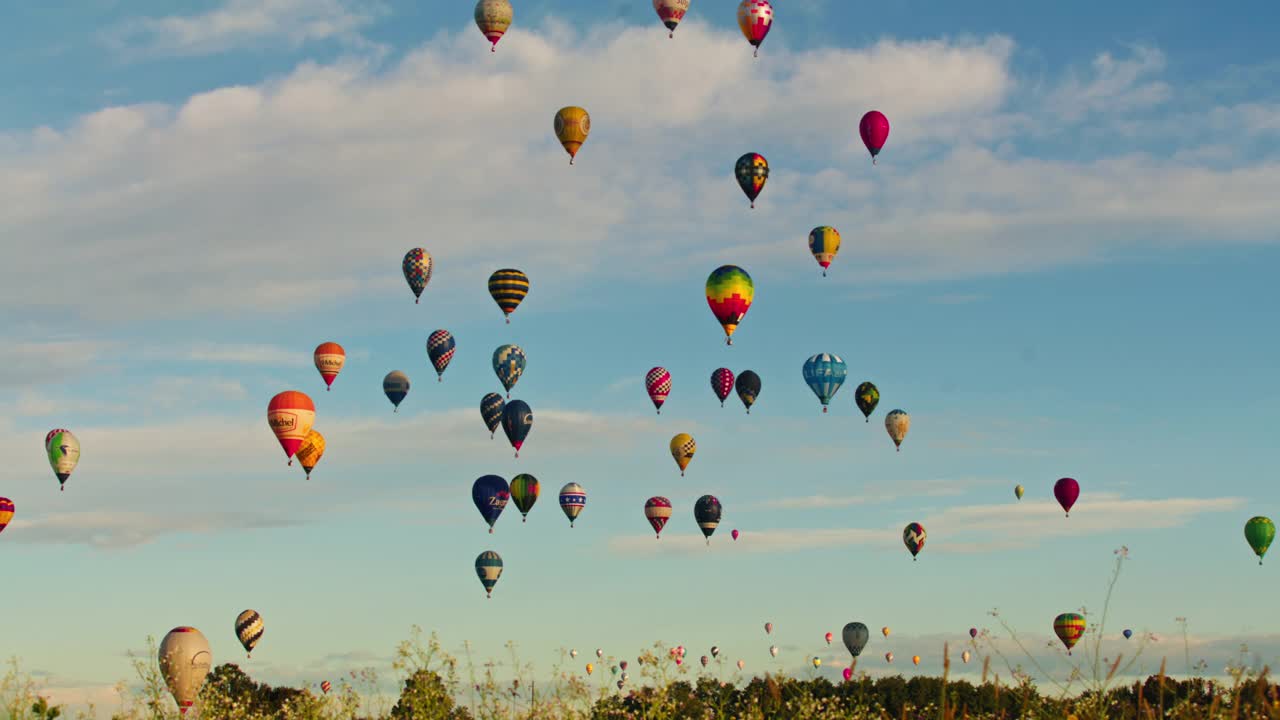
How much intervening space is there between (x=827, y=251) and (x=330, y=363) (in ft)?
104

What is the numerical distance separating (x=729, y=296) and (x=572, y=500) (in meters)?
23.4

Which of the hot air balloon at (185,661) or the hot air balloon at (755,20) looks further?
the hot air balloon at (755,20)

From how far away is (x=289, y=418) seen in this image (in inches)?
3130

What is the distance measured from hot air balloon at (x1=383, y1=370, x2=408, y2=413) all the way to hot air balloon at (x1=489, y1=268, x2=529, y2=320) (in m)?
15.8

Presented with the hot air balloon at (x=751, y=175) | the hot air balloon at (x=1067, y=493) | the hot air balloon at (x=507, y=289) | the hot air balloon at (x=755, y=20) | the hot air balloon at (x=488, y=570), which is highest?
the hot air balloon at (x=755, y=20)

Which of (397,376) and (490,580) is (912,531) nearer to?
(490,580)

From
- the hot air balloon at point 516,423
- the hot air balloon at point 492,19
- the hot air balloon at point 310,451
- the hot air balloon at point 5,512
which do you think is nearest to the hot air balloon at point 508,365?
the hot air balloon at point 516,423

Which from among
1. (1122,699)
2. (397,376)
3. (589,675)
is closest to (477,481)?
(397,376)

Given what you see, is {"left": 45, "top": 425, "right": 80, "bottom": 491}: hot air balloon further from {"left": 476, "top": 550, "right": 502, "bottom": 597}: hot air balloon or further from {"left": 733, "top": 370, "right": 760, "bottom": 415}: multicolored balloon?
{"left": 733, "top": 370, "right": 760, "bottom": 415}: multicolored balloon

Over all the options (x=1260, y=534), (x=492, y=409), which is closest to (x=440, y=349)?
(x=492, y=409)

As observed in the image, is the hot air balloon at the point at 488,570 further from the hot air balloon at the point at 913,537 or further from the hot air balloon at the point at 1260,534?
the hot air balloon at the point at 1260,534

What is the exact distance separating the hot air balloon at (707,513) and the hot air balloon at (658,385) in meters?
9.66

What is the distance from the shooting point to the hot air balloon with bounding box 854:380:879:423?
90750mm

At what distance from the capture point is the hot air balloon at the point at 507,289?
80812mm
